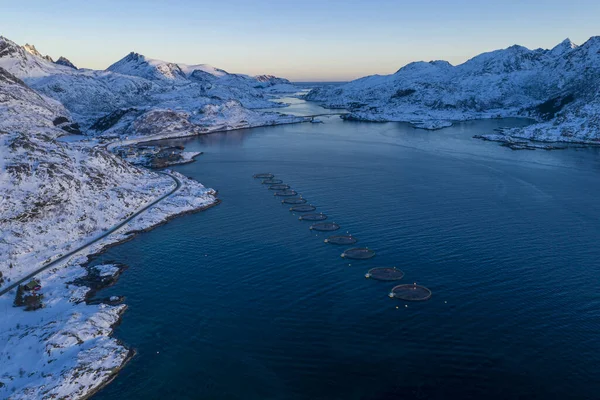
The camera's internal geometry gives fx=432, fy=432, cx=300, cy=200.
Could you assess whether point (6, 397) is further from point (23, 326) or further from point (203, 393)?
point (203, 393)

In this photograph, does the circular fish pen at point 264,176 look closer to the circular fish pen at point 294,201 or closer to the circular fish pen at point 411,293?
the circular fish pen at point 294,201

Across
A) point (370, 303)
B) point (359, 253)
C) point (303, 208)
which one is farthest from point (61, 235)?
point (370, 303)

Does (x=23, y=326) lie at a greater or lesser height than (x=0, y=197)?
lesser

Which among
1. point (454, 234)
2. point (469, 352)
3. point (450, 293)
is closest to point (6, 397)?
point (469, 352)

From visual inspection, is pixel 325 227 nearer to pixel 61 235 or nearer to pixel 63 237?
pixel 63 237

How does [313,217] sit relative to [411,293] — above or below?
above
